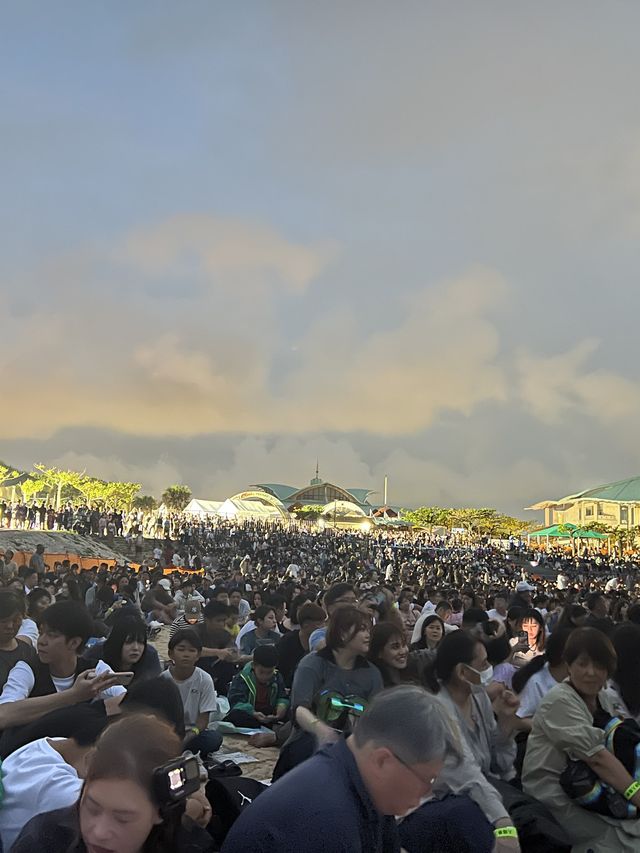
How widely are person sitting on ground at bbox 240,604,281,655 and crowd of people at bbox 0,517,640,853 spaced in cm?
46

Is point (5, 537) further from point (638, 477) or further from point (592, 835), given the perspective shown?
point (638, 477)

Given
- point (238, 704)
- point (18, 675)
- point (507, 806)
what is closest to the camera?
point (507, 806)

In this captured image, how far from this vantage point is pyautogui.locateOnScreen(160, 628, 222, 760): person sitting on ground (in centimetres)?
557

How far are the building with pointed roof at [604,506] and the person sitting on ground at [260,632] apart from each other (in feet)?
286

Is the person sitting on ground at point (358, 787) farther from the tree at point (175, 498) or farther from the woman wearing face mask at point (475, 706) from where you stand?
the tree at point (175, 498)

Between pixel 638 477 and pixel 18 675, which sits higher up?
pixel 638 477

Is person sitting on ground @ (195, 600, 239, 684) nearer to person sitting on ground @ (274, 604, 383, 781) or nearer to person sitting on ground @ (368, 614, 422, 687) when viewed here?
person sitting on ground @ (368, 614, 422, 687)

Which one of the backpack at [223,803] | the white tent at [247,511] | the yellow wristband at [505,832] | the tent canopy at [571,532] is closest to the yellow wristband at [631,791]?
the yellow wristband at [505,832]

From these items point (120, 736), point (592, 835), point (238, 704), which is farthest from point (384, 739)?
point (238, 704)

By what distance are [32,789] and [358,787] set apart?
1191 millimetres

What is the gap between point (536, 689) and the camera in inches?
200

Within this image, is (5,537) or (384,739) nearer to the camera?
(384,739)

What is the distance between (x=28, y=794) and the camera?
239 cm

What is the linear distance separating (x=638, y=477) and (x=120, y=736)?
11252 centimetres
